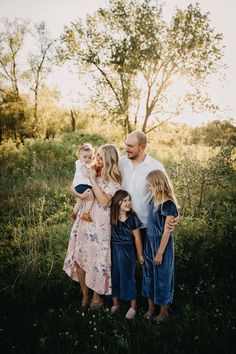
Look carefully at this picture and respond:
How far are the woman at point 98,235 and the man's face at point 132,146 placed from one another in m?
0.17

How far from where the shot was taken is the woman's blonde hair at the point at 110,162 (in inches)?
150

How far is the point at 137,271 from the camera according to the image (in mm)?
4645

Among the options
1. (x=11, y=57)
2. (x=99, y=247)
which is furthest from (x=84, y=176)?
(x=11, y=57)

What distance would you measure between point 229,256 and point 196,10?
11643 mm

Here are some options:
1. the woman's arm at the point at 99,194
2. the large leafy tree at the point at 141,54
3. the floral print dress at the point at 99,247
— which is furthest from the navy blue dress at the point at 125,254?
the large leafy tree at the point at 141,54

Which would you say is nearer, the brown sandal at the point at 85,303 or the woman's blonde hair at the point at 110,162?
the woman's blonde hair at the point at 110,162

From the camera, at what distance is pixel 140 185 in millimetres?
3912

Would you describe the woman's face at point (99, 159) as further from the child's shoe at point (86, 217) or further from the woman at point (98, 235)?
the child's shoe at point (86, 217)

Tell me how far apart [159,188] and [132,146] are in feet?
2.20

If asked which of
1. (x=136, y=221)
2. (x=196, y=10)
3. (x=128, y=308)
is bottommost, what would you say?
(x=128, y=308)

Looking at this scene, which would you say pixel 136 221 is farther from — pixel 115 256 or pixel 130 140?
pixel 130 140

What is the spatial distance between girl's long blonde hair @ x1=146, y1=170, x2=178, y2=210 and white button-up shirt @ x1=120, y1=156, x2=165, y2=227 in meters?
0.25

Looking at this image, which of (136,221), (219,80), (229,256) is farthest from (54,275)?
(219,80)

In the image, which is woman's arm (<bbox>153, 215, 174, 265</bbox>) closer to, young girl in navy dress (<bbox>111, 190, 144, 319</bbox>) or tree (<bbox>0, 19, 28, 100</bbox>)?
young girl in navy dress (<bbox>111, 190, 144, 319</bbox>)
